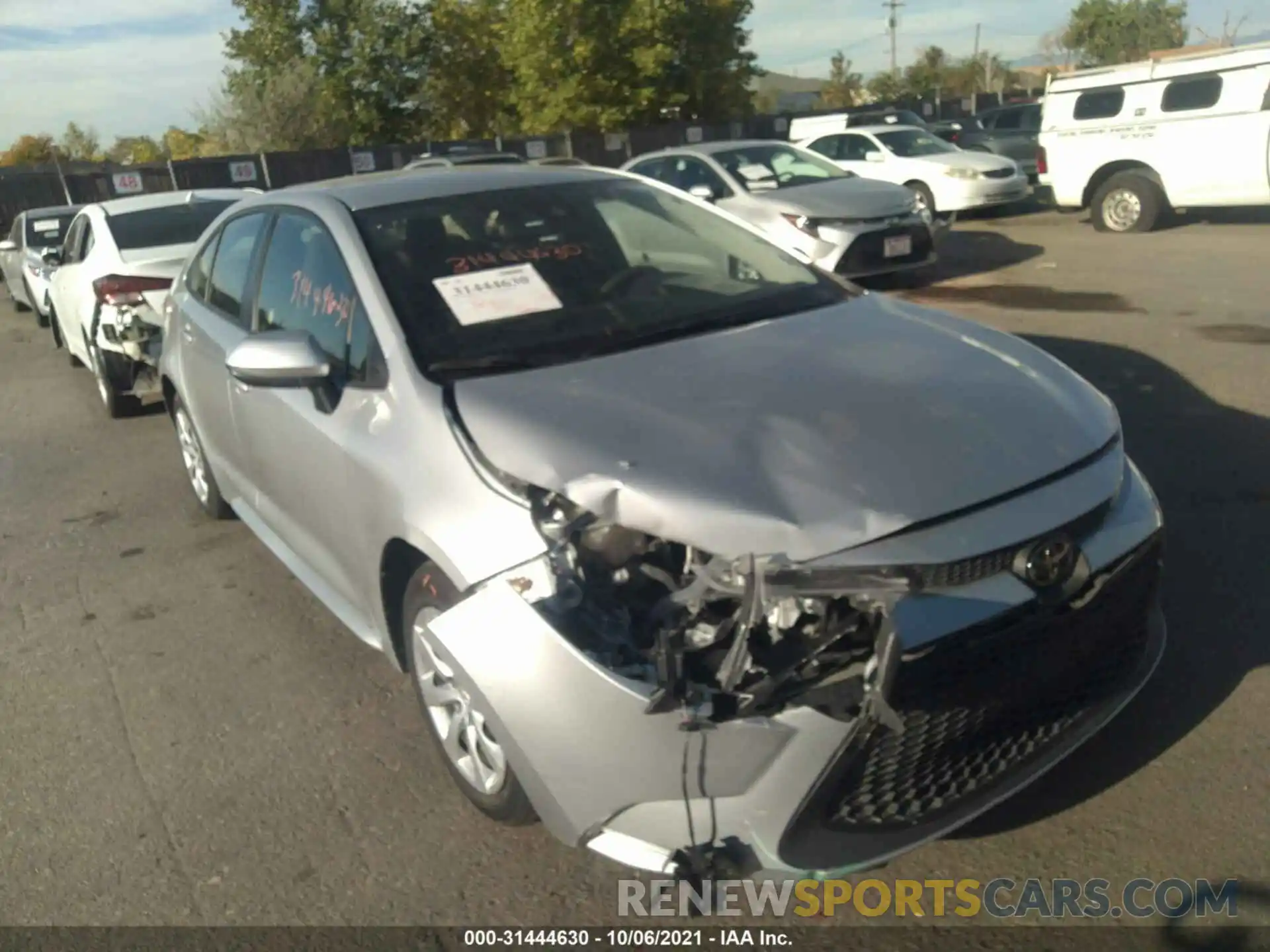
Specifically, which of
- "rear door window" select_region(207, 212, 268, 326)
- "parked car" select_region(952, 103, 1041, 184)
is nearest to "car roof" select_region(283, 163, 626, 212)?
"rear door window" select_region(207, 212, 268, 326)

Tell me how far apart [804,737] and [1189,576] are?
2472mm

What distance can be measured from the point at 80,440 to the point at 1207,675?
740 cm

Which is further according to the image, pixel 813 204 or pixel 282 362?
pixel 813 204

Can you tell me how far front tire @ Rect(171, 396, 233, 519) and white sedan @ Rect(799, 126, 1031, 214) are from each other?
12214 millimetres

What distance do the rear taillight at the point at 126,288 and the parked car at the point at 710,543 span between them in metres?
4.80

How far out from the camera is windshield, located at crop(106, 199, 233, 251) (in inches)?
332

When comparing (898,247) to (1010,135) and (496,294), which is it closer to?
(496,294)

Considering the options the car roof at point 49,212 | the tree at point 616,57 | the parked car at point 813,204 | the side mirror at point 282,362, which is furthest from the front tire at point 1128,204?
the tree at point 616,57

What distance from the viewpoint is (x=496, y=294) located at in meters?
3.65

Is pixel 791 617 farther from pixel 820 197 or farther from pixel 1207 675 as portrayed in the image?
pixel 820 197

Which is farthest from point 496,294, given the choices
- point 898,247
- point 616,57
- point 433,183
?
point 616,57

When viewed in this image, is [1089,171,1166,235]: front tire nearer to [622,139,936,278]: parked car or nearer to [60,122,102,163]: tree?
[622,139,936,278]: parked car

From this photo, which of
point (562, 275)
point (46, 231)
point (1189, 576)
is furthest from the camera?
point (46, 231)

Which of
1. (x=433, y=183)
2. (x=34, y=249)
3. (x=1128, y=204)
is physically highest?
(x=433, y=183)
